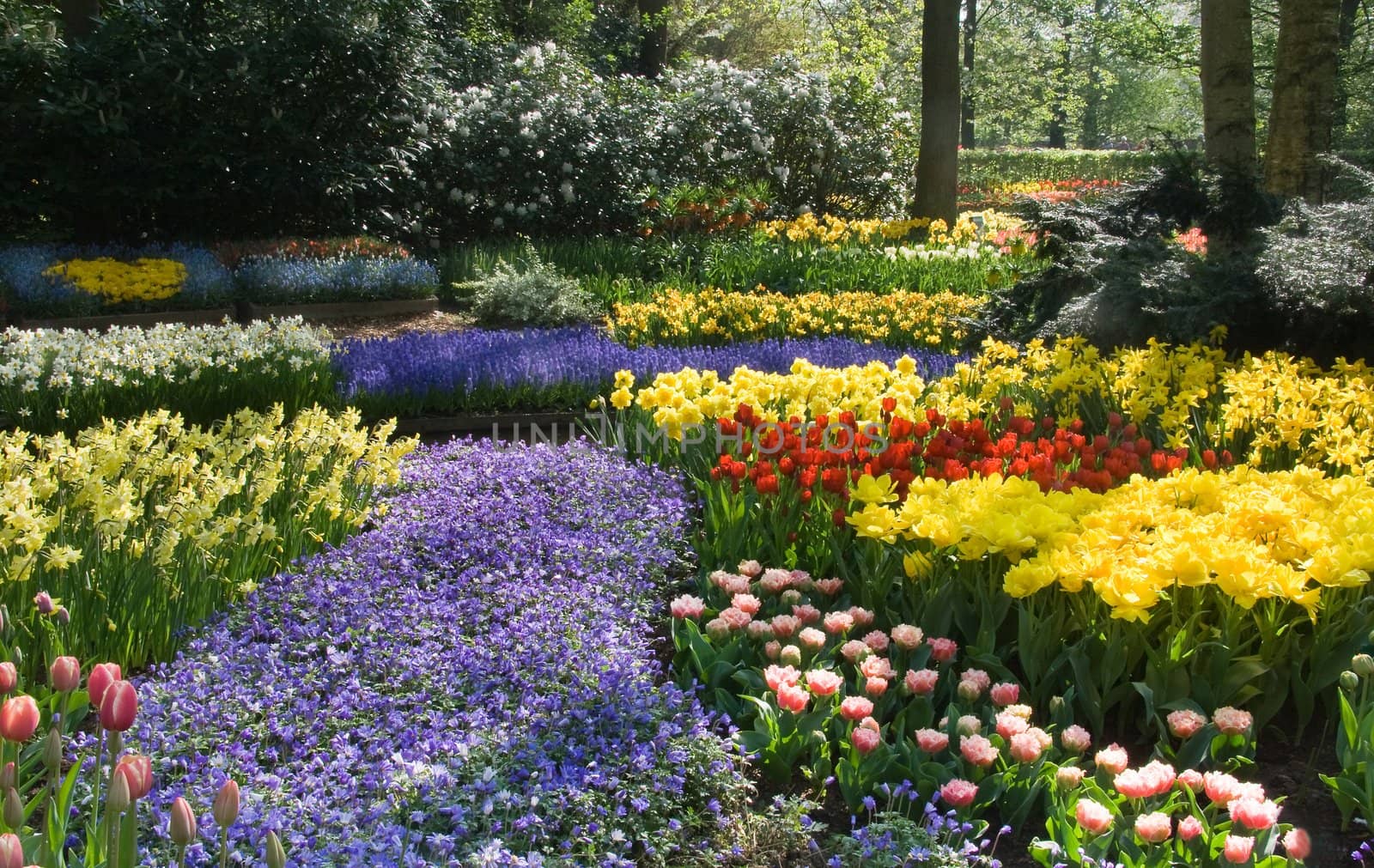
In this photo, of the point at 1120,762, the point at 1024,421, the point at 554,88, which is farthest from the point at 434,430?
the point at 554,88

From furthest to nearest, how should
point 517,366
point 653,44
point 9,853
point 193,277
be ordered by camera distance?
1. point 653,44
2. point 193,277
3. point 517,366
4. point 9,853

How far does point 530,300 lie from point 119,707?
746 cm

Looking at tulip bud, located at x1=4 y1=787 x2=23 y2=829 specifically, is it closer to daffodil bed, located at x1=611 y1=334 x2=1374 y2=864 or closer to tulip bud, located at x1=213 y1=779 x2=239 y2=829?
tulip bud, located at x1=213 y1=779 x2=239 y2=829

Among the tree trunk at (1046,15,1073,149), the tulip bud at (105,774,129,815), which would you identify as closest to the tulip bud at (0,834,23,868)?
the tulip bud at (105,774,129,815)

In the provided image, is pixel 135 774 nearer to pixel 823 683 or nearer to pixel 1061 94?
pixel 823 683

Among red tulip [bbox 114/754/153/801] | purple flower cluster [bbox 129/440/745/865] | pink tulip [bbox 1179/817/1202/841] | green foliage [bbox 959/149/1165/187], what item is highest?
green foliage [bbox 959/149/1165/187]

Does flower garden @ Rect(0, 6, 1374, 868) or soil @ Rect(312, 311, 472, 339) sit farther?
soil @ Rect(312, 311, 472, 339)

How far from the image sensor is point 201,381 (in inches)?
220

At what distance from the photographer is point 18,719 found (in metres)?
1.41

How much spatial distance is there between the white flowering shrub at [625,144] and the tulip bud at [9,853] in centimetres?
1168

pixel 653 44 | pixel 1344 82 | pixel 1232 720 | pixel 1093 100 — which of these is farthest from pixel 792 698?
pixel 1093 100

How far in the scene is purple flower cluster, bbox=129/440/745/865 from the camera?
2186 mm

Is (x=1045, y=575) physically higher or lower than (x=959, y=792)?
higher

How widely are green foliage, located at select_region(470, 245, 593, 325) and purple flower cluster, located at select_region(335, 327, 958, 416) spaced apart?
1643 mm
